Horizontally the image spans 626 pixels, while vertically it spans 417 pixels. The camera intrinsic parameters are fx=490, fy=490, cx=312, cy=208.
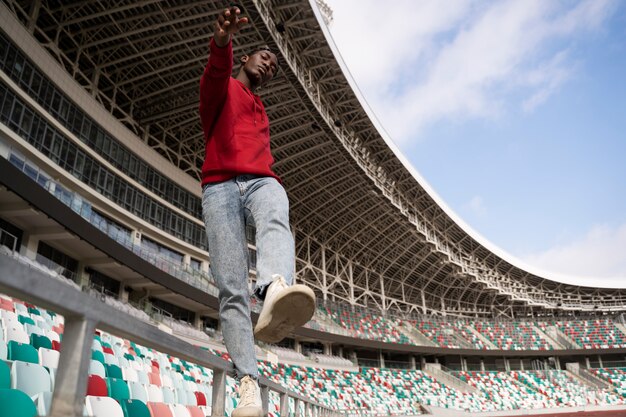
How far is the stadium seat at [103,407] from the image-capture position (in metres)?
1.95

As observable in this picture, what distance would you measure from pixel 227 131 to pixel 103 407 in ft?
4.37

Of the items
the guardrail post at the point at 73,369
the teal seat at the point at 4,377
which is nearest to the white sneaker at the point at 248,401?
the guardrail post at the point at 73,369

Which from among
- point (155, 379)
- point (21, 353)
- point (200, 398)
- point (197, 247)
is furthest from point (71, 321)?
point (197, 247)

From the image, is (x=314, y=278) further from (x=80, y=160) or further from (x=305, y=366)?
(x=80, y=160)

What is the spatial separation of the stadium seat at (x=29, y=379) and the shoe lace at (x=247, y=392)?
1.06 metres

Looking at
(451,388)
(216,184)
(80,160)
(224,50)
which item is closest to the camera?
(224,50)

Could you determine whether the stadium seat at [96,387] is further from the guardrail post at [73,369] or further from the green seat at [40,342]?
the green seat at [40,342]

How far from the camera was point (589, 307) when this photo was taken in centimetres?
4938

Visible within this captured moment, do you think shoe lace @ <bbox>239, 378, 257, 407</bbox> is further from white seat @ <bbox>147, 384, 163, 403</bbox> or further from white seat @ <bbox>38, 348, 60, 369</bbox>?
white seat @ <bbox>38, 348, 60, 369</bbox>

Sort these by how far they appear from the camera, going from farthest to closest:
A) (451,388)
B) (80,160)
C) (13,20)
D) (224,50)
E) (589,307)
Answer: (589,307) < (451,388) < (80,160) < (13,20) < (224,50)

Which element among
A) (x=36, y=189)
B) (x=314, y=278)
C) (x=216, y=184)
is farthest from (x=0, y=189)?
(x=314, y=278)

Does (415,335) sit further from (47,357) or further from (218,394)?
(218,394)

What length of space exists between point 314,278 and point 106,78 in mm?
21020

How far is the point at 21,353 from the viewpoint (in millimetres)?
3281
